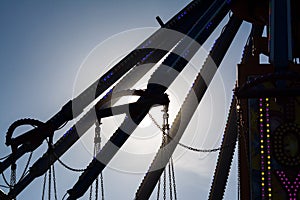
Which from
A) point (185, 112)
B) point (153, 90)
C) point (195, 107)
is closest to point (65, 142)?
point (153, 90)

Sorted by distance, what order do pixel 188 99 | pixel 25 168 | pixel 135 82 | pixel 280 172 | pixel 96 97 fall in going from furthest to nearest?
pixel 188 99, pixel 135 82, pixel 96 97, pixel 25 168, pixel 280 172

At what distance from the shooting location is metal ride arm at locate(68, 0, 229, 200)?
1644cm

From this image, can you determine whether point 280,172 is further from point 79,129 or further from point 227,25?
point 227,25

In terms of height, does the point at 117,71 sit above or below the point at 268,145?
above

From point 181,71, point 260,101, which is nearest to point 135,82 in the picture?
point 181,71

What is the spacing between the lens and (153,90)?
1631 cm

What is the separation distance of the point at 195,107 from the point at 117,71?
12.2 feet

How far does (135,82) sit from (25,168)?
471 centimetres

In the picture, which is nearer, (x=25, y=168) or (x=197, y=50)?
(x=25, y=168)

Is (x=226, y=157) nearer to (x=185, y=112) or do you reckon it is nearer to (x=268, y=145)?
(x=185, y=112)

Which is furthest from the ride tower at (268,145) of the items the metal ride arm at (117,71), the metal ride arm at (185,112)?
the metal ride arm at (185,112)

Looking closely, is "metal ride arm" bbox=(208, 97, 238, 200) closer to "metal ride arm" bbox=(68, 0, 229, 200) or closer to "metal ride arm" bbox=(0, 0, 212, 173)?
"metal ride arm" bbox=(68, 0, 229, 200)

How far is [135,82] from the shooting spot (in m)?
18.4

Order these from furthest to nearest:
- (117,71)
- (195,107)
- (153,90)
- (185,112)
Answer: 1. (185,112)
2. (195,107)
3. (117,71)
4. (153,90)
